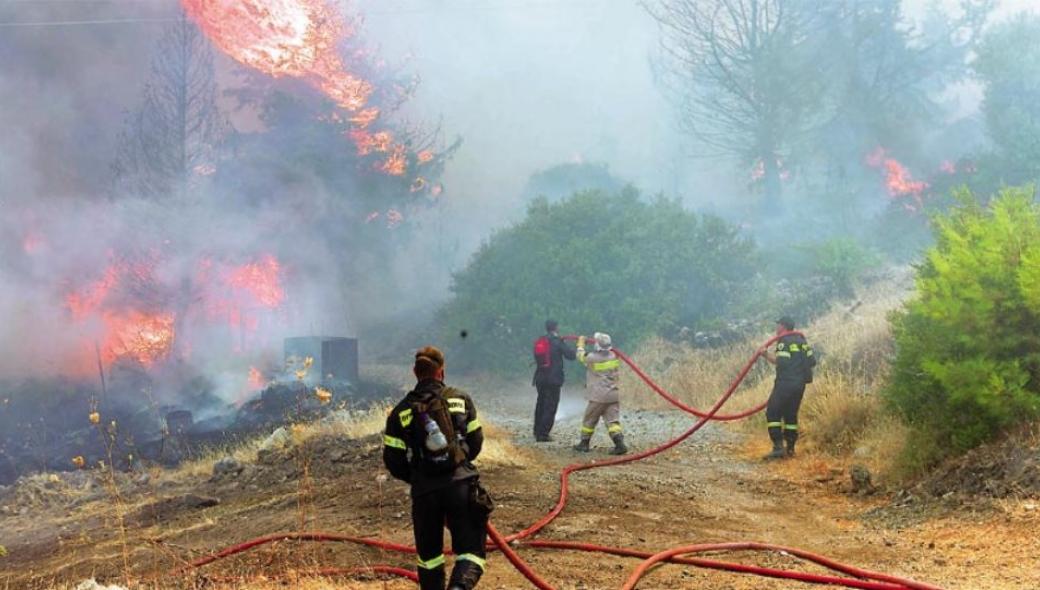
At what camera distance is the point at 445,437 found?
4965 mm

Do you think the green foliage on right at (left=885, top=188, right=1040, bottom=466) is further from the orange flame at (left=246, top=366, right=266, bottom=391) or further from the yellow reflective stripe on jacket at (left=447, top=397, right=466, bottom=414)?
the orange flame at (left=246, top=366, right=266, bottom=391)

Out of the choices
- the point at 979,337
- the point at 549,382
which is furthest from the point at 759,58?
the point at 979,337

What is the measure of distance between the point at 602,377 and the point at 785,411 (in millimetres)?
2351

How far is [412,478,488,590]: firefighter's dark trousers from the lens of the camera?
5.04 meters

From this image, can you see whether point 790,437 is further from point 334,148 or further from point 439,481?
point 334,148

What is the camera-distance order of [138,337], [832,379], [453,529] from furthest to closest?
1. [138,337]
2. [832,379]
3. [453,529]

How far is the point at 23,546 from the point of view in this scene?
9.34m

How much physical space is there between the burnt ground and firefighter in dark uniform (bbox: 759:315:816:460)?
306mm

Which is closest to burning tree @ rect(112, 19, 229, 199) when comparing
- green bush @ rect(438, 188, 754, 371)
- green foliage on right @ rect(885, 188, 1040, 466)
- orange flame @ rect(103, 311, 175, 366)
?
orange flame @ rect(103, 311, 175, 366)

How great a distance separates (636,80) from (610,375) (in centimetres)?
4306

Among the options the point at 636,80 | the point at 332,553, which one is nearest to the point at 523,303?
the point at 332,553

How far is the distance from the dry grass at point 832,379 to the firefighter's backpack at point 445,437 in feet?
18.3

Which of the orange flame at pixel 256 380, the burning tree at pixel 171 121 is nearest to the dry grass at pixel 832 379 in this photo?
the orange flame at pixel 256 380

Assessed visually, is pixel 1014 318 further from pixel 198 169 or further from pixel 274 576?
pixel 198 169
